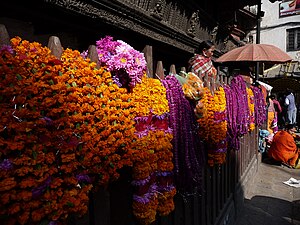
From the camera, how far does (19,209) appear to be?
3.37 ft

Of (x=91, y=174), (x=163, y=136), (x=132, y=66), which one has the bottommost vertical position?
(x=91, y=174)

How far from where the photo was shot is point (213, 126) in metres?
2.93

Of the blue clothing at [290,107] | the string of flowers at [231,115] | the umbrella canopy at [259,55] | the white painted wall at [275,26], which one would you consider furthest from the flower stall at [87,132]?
the white painted wall at [275,26]

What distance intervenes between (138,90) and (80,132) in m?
0.57

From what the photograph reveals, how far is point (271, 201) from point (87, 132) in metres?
4.75

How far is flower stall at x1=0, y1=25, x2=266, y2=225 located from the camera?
1048 millimetres

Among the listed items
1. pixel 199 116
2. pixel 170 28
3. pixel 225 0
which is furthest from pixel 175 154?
pixel 225 0

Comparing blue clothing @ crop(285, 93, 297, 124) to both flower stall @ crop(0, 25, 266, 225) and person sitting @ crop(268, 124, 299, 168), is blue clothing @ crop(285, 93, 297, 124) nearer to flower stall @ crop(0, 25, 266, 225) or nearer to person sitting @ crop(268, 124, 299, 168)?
person sitting @ crop(268, 124, 299, 168)

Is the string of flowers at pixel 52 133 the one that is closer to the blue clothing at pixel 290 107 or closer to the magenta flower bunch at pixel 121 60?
the magenta flower bunch at pixel 121 60

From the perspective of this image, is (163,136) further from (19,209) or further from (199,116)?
(19,209)

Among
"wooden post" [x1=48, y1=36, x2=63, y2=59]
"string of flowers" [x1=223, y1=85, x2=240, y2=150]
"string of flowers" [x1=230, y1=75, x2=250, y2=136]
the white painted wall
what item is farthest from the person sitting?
the white painted wall

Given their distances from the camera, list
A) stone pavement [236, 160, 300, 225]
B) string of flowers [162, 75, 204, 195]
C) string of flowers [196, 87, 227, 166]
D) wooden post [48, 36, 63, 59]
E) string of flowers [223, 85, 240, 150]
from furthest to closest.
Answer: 1. stone pavement [236, 160, 300, 225]
2. string of flowers [223, 85, 240, 150]
3. string of flowers [196, 87, 227, 166]
4. string of flowers [162, 75, 204, 195]
5. wooden post [48, 36, 63, 59]

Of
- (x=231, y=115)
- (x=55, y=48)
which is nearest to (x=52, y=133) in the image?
(x=55, y=48)

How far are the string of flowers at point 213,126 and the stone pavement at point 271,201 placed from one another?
5.89ft
